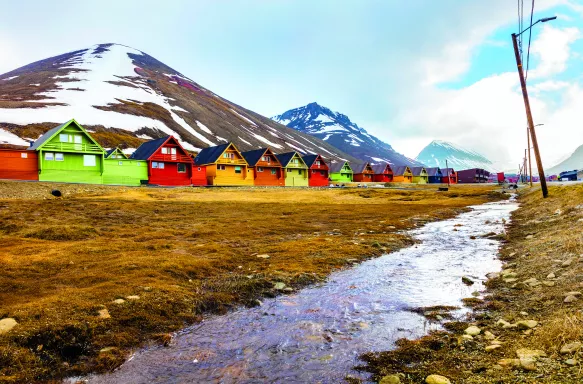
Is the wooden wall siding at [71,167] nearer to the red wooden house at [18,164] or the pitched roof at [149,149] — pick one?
the red wooden house at [18,164]

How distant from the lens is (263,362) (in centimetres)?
A: 600

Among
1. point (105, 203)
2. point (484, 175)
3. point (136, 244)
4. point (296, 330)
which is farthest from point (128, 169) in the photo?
point (484, 175)

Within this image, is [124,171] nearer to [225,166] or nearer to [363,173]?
[225,166]

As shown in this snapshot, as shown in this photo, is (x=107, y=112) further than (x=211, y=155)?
Yes

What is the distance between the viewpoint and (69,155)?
179 feet

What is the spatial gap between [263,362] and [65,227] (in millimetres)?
16101

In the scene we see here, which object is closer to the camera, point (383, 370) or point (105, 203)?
point (383, 370)

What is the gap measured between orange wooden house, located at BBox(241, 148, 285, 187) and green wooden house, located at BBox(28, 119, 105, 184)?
1354 inches

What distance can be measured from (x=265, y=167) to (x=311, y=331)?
7922cm

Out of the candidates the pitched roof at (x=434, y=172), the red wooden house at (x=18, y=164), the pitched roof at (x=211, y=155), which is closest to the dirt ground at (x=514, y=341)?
the red wooden house at (x=18, y=164)

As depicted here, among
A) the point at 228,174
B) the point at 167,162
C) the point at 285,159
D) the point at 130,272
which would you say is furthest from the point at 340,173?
the point at 130,272

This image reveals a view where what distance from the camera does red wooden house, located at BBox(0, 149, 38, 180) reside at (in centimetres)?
4962

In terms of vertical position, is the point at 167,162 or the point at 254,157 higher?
A: the point at 254,157

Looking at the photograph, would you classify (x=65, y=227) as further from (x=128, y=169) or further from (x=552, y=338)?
(x=128, y=169)
